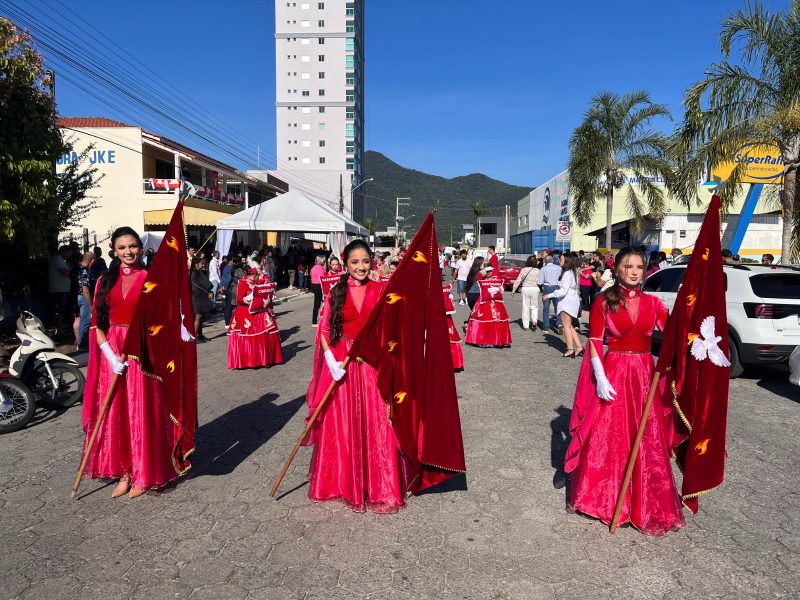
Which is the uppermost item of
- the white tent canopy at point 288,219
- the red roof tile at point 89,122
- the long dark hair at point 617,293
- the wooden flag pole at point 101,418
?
the red roof tile at point 89,122

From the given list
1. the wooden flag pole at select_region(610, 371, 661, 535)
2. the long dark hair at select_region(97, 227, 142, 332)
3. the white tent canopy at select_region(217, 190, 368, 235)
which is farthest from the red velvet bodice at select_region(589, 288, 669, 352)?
the white tent canopy at select_region(217, 190, 368, 235)

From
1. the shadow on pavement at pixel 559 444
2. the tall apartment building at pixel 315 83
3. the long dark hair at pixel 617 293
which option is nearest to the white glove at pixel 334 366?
the long dark hair at pixel 617 293

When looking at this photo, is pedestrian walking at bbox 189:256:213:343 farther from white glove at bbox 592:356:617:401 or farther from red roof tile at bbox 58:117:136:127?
red roof tile at bbox 58:117:136:127

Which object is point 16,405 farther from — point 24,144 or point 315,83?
point 315,83

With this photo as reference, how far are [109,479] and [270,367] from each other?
201 inches

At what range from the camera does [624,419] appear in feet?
12.8

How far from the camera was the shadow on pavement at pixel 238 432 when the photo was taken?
17.1ft

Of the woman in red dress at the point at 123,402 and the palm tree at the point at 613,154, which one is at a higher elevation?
the palm tree at the point at 613,154

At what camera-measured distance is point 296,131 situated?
300 ft

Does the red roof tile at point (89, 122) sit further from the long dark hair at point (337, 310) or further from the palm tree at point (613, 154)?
the long dark hair at point (337, 310)

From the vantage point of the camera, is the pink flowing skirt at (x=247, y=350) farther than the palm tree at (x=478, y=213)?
No

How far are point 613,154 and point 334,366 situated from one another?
21073 mm

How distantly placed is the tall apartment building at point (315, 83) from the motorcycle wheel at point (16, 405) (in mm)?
85456

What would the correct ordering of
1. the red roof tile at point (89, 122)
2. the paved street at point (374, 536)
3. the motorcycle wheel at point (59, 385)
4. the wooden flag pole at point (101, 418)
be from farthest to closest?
the red roof tile at point (89, 122), the motorcycle wheel at point (59, 385), the wooden flag pole at point (101, 418), the paved street at point (374, 536)
